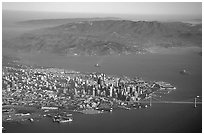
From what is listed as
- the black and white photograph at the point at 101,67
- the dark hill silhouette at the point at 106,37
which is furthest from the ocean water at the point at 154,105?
the dark hill silhouette at the point at 106,37

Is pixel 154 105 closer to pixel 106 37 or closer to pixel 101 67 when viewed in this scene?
pixel 101 67

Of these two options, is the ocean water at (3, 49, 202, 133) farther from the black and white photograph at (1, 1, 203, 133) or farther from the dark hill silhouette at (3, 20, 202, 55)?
the dark hill silhouette at (3, 20, 202, 55)

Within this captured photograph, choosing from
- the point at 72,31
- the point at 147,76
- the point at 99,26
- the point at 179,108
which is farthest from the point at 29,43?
the point at 179,108

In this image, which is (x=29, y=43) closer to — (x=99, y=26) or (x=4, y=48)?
(x=4, y=48)

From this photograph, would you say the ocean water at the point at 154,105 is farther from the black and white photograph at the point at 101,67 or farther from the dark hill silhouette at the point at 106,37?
the dark hill silhouette at the point at 106,37

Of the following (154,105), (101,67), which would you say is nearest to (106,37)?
(101,67)

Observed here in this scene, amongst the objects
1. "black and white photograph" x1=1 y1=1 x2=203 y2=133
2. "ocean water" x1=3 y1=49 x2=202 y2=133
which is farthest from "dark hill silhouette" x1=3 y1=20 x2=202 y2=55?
"ocean water" x1=3 y1=49 x2=202 y2=133

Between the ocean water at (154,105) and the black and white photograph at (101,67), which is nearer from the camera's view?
the ocean water at (154,105)
